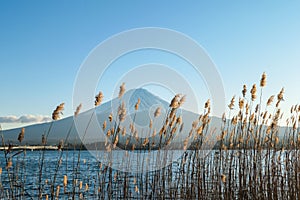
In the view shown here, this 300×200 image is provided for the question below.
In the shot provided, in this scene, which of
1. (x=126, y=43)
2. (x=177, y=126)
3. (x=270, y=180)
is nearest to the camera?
(x=177, y=126)

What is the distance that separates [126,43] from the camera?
5402 mm

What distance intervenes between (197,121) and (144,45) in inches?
71.5

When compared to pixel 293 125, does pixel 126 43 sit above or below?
above

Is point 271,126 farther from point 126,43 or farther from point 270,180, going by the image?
point 126,43

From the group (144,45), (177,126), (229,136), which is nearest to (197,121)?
(177,126)

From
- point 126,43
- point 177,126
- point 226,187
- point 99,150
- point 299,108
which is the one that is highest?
point 126,43

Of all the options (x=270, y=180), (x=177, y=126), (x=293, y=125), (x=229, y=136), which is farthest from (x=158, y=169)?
(x=293, y=125)

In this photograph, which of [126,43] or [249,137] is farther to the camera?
[126,43]

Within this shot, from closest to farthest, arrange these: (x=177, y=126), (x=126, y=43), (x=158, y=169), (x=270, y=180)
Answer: (x=177, y=126) < (x=158, y=169) < (x=270, y=180) < (x=126, y=43)

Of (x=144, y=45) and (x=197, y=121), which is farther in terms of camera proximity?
(x=144, y=45)

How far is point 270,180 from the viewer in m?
4.59

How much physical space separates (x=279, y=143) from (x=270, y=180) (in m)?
0.55

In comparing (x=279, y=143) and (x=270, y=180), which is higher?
(x=279, y=143)

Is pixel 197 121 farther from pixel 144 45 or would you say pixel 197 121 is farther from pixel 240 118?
pixel 144 45
